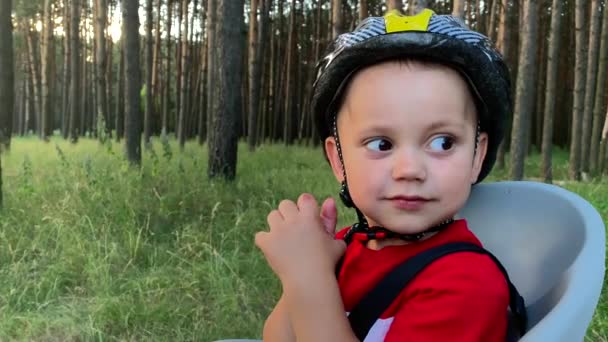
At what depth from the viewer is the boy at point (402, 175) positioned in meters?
1.03

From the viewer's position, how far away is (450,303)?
96 centimetres

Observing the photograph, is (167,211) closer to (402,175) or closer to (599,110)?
(402,175)

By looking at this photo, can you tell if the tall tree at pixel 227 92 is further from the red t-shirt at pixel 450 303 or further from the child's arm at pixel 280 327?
the red t-shirt at pixel 450 303

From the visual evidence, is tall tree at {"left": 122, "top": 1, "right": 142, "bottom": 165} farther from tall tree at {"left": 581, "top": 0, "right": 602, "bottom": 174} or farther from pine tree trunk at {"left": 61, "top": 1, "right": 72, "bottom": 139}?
pine tree trunk at {"left": 61, "top": 1, "right": 72, "bottom": 139}

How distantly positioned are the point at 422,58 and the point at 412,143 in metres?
0.16

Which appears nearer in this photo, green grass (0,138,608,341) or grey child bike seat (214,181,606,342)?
grey child bike seat (214,181,606,342)

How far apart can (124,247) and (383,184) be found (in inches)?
119

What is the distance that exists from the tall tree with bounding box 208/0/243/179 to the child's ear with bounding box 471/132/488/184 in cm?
493

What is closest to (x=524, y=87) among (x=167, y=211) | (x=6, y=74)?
(x=167, y=211)

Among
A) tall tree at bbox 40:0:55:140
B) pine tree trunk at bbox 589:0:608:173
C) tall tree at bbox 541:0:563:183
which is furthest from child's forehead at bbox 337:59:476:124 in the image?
tall tree at bbox 40:0:55:140

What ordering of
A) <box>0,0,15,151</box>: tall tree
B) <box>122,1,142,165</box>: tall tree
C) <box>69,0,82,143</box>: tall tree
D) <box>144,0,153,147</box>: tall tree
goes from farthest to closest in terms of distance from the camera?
<box>69,0,82,143</box>: tall tree, <box>144,0,153,147</box>: tall tree, <box>0,0,15,151</box>: tall tree, <box>122,1,142,165</box>: tall tree

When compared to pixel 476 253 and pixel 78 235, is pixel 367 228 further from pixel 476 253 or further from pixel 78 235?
pixel 78 235

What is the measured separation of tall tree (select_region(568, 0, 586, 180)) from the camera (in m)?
7.92

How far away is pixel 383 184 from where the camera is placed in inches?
43.6
